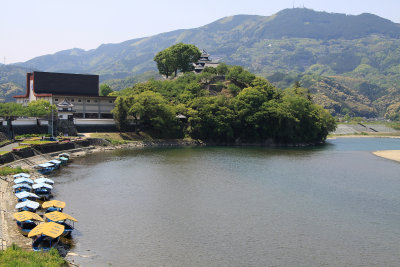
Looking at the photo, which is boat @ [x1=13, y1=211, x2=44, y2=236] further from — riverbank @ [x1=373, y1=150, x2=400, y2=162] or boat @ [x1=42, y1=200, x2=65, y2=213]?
riverbank @ [x1=373, y1=150, x2=400, y2=162]

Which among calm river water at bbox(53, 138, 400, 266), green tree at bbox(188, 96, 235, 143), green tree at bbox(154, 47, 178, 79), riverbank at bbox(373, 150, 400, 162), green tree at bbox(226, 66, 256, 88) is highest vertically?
green tree at bbox(154, 47, 178, 79)

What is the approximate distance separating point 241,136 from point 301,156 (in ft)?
85.2

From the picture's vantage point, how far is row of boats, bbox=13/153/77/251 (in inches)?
1161

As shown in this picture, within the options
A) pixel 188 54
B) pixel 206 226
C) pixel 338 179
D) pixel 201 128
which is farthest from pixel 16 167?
pixel 188 54

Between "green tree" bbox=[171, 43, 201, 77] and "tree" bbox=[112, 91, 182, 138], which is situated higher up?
"green tree" bbox=[171, 43, 201, 77]

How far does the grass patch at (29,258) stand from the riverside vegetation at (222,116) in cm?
7248

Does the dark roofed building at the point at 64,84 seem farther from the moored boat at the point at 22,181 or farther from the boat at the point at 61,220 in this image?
the boat at the point at 61,220

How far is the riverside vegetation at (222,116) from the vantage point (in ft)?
334


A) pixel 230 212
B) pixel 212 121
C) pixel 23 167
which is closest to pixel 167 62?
pixel 212 121

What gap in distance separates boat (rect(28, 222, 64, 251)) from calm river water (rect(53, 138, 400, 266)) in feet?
6.80

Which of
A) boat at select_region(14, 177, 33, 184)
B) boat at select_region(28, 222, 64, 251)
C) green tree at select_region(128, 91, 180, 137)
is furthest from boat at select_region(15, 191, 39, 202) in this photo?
green tree at select_region(128, 91, 180, 137)

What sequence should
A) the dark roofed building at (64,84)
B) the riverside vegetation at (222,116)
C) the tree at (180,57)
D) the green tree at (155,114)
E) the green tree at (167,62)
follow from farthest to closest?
the green tree at (167,62), the tree at (180,57), the dark roofed building at (64,84), the riverside vegetation at (222,116), the green tree at (155,114)

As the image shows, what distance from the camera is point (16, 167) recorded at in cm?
5566

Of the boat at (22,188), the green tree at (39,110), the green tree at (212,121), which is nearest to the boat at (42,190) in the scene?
the boat at (22,188)
